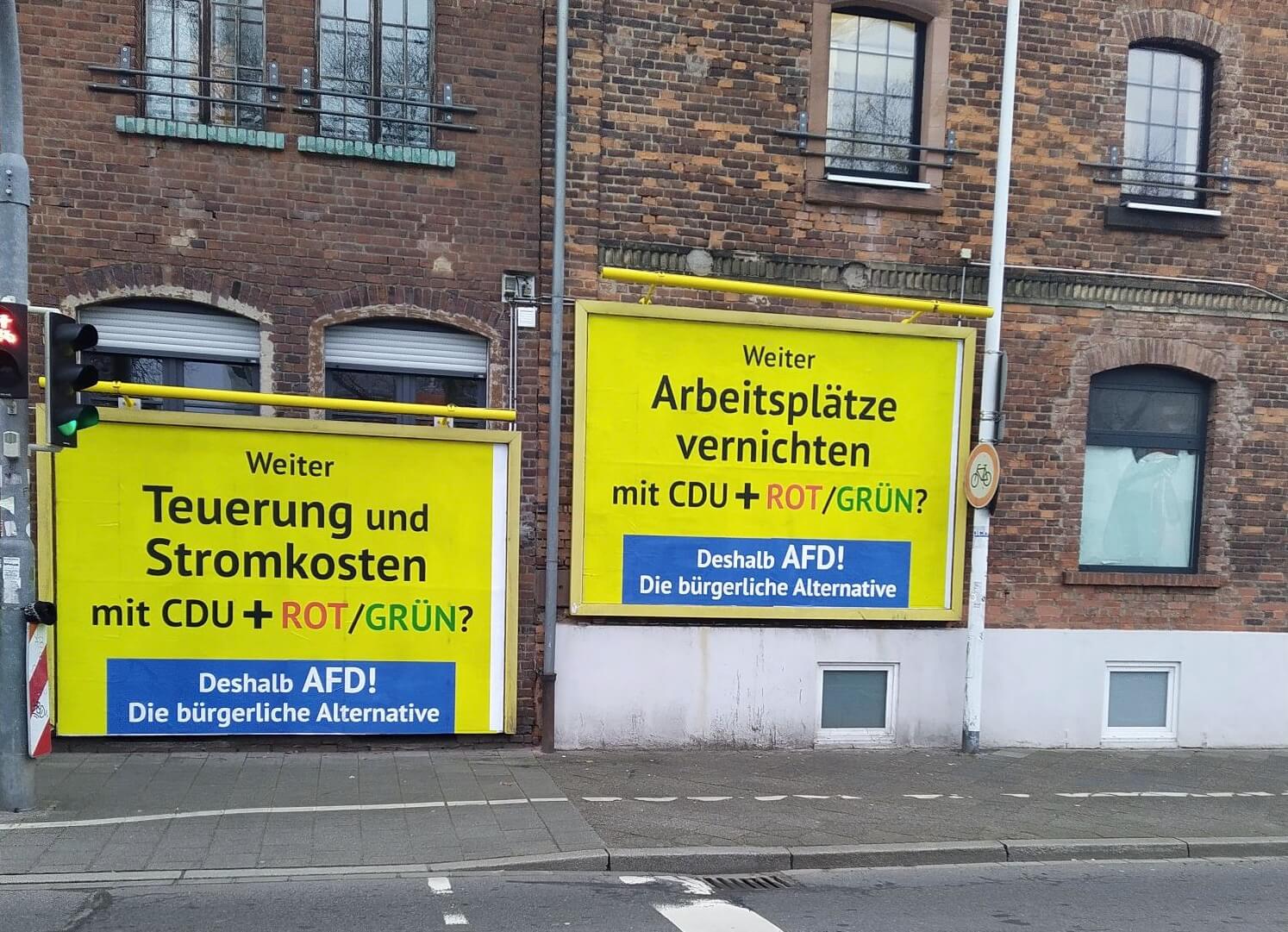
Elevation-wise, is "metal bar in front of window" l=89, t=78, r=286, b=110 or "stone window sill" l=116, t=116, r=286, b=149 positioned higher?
"metal bar in front of window" l=89, t=78, r=286, b=110

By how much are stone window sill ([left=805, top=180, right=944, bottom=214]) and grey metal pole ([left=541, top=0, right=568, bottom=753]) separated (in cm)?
236

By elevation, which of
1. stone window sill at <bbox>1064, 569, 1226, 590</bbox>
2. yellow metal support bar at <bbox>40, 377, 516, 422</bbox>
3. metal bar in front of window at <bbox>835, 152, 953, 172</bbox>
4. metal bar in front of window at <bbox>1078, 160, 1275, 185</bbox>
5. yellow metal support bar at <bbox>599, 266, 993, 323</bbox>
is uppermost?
metal bar in front of window at <bbox>1078, 160, 1275, 185</bbox>

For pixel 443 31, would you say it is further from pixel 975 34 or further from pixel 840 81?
pixel 975 34

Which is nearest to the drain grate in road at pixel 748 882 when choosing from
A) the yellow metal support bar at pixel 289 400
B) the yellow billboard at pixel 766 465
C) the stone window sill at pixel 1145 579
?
the yellow billboard at pixel 766 465

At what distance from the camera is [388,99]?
8.20 m

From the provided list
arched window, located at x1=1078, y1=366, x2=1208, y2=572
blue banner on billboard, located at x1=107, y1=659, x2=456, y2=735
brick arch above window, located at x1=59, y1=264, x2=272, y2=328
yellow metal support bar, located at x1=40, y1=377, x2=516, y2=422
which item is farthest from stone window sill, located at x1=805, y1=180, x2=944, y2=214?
blue banner on billboard, located at x1=107, y1=659, x2=456, y2=735

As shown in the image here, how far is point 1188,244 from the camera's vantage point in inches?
376

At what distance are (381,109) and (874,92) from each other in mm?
4661

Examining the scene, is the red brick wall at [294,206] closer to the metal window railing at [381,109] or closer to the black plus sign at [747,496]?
the metal window railing at [381,109]

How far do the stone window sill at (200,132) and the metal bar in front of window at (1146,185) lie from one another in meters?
7.74

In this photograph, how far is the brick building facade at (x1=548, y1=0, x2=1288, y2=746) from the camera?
870 centimetres

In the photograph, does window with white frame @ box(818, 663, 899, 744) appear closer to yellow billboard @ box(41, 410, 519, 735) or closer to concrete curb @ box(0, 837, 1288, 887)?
concrete curb @ box(0, 837, 1288, 887)

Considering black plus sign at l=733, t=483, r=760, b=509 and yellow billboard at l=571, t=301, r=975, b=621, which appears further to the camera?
black plus sign at l=733, t=483, r=760, b=509

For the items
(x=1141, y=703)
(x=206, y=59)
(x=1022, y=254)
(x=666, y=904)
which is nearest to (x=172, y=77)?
(x=206, y=59)
